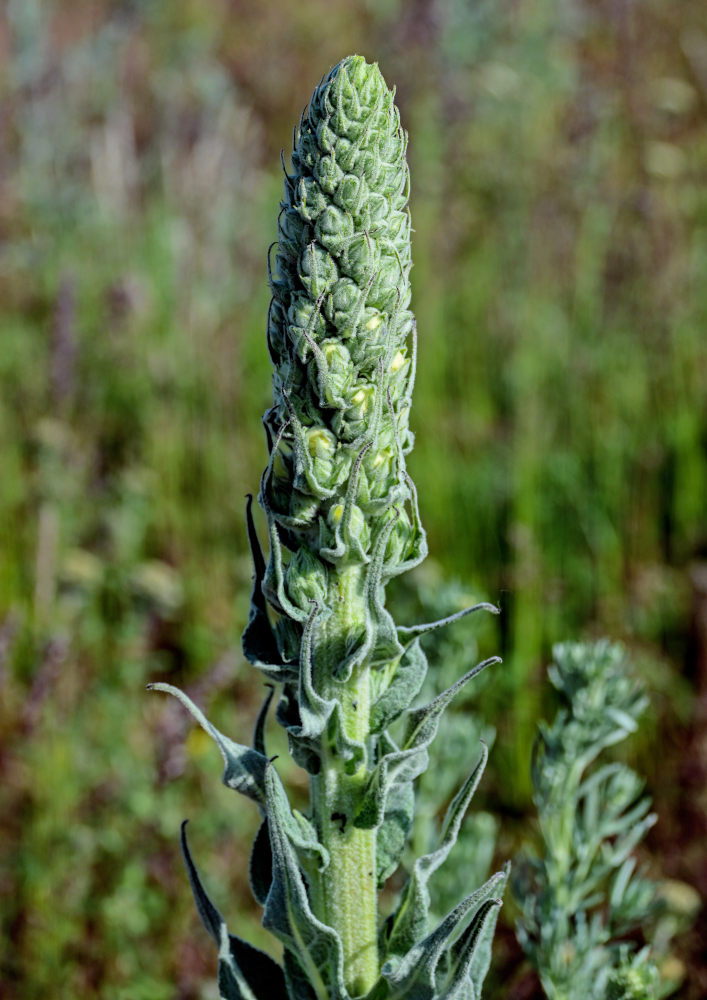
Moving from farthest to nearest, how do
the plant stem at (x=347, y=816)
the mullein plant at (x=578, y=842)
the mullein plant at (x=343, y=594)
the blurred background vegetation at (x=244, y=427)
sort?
the blurred background vegetation at (x=244, y=427) < the mullein plant at (x=578, y=842) < the plant stem at (x=347, y=816) < the mullein plant at (x=343, y=594)

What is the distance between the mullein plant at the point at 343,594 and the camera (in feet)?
4.04

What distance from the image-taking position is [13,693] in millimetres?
3629

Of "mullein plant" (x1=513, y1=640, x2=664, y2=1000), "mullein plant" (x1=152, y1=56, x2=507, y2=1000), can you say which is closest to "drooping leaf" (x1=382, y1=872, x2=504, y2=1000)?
"mullein plant" (x1=152, y1=56, x2=507, y2=1000)

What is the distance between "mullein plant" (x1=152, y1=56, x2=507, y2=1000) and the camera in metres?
1.23

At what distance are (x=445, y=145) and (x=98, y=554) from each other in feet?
11.2

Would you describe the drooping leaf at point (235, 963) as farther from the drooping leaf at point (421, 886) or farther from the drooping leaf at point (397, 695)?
the drooping leaf at point (397, 695)

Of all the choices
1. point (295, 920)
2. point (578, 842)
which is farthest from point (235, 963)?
point (578, 842)

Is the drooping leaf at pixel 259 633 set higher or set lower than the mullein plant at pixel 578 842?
higher

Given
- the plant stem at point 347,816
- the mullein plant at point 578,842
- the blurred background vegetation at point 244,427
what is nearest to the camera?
the plant stem at point 347,816

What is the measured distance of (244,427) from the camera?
509 centimetres

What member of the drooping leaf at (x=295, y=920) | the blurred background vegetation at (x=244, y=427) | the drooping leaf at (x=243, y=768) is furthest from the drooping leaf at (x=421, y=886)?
the blurred background vegetation at (x=244, y=427)

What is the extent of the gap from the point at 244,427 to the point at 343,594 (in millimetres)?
3827

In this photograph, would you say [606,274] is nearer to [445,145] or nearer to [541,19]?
[445,145]

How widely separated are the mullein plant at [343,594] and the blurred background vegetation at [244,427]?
972 mm
